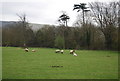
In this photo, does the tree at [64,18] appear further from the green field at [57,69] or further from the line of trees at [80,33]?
the green field at [57,69]

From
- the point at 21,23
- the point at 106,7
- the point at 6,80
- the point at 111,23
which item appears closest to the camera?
the point at 6,80

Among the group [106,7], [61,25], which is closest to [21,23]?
[61,25]

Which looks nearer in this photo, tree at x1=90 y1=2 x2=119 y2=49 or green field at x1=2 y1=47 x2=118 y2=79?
green field at x1=2 y1=47 x2=118 y2=79

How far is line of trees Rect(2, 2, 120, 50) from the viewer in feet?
94.5

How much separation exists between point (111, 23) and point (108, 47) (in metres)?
4.21

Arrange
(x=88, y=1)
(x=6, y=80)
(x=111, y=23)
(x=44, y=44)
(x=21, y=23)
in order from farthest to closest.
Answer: (x=21, y=23) → (x=44, y=44) → (x=88, y=1) → (x=111, y=23) → (x=6, y=80)

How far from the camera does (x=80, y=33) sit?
3173cm

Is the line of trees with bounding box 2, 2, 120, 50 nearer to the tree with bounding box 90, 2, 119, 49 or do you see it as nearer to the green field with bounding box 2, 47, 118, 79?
the tree with bounding box 90, 2, 119, 49

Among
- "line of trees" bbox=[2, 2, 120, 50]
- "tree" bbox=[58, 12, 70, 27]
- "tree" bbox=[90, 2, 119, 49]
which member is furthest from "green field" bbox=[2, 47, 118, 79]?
"tree" bbox=[58, 12, 70, 27]

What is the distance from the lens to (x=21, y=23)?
38.3m

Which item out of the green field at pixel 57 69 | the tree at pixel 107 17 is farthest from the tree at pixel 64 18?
the green field at pixel 57 69

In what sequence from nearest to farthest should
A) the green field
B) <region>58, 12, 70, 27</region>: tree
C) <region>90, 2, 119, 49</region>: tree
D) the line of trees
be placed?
the green field
<region>90, 2, 119, 49</region>: tree
the line of trees
<region>58, 12, 70, 27</region>: tree

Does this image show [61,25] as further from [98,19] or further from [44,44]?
[98,19]

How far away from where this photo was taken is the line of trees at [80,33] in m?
28.8
